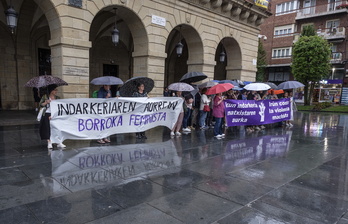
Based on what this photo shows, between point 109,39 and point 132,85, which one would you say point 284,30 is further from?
point 132,85

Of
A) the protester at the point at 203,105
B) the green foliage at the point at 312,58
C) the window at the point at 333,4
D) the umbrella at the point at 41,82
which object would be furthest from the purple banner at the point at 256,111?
the window at the point at 333,4

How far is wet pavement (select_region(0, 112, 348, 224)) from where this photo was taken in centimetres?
331

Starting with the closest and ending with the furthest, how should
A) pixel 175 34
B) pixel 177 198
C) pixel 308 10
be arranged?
pixel 177 198 → pixel 175 34 → pixel 308 10

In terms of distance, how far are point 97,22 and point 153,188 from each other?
552 inches

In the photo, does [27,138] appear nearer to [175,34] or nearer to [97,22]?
[97,22]

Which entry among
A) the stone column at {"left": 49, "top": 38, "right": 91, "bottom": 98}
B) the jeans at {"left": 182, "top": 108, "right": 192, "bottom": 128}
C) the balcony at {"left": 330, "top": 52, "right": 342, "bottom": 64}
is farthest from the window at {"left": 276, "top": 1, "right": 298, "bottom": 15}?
the stone column at {"left": 49, "top": 38, "right": 91, "bottom": 98}

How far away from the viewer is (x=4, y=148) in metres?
6.37

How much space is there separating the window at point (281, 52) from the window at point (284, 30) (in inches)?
86.7

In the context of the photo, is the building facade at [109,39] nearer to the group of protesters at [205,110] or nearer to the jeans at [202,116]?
the group of protesters at [205,110]

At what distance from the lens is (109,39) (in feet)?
58.5

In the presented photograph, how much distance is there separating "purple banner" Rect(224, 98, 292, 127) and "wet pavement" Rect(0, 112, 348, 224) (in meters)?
1.99

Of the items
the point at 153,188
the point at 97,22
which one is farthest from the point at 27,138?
the point at 97,22

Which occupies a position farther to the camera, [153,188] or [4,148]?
[4,148]

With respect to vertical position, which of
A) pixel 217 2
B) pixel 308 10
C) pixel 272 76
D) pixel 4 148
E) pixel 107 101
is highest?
pixel 308 10
